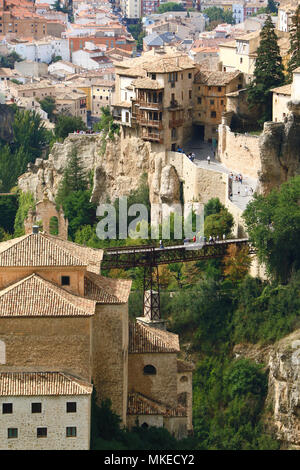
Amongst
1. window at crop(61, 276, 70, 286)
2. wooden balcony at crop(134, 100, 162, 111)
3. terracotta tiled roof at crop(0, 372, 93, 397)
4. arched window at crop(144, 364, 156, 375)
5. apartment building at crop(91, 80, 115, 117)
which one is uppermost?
apartment building at crop(91, 80, 115, 117)

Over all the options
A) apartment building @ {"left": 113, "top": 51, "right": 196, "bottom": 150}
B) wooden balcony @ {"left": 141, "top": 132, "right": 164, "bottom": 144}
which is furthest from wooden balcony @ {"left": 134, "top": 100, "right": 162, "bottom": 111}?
wooden balcony @ {"left": 141, "top": 132, "right": 164, "bottom": 144}

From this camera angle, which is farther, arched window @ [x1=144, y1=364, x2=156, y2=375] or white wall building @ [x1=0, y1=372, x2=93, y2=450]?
arched window @ [x1=144, y1=364, x2=156, y2=375]

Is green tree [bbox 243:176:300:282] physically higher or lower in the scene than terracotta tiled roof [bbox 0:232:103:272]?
higher

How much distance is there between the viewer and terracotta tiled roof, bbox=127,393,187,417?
45031 millimetres

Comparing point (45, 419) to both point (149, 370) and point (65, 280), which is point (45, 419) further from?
point (149, 370)

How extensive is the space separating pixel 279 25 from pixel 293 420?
4564cm

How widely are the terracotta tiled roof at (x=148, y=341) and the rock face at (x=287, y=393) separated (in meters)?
9.96

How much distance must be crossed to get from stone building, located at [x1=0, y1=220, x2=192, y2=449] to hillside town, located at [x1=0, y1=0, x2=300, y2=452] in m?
0.05

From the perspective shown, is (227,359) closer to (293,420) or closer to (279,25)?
(293,420)

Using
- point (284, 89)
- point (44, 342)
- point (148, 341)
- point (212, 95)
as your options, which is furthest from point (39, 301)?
point (212, 95)

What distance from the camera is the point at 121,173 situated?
7400cm

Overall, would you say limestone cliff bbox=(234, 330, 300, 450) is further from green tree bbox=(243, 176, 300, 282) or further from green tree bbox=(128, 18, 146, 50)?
green tree bbox=(128, 18, 146, 50)

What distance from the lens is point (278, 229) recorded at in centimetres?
5859

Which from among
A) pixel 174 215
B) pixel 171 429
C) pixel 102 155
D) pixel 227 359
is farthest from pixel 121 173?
pixel 171 429
